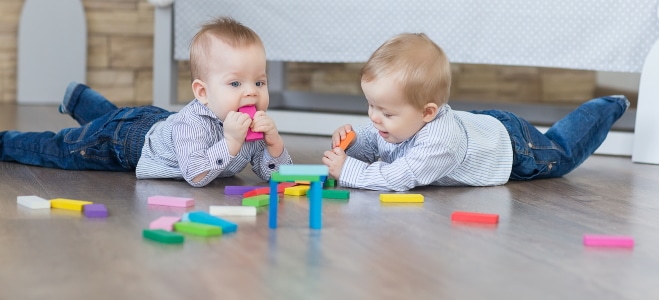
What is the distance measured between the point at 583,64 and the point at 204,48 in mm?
1146

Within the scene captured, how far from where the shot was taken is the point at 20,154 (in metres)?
1.76

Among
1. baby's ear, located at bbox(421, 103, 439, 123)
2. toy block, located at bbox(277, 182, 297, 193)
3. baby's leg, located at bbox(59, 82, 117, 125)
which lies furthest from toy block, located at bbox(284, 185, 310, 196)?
baby's leg, located at bbox(59, 82, 117, 125)

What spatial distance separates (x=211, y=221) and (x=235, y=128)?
31 centimetres

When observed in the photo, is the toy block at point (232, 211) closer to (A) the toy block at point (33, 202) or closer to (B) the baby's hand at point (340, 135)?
(A) the toy block at point (33, 202)

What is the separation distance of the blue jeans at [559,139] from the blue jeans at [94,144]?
0.68m

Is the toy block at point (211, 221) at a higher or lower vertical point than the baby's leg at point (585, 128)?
lower

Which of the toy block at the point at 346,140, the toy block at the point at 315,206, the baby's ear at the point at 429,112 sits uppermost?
the baby's ear at the point at 429,112

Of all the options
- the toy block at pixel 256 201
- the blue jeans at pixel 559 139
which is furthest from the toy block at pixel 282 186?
the blue jeans at pixel 559 139

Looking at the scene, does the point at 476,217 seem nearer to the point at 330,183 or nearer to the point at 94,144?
the point at 330,183

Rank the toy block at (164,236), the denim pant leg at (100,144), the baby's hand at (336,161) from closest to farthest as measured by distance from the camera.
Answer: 1. the toy block at (164,236)
2. the baby's hand at (336,161)
3. the denim pant leg at (100,144)

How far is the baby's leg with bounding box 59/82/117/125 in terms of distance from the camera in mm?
1912

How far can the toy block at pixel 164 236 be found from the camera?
1088 millimetres

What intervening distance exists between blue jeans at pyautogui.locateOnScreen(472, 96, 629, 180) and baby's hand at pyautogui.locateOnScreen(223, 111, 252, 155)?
0.54 metres

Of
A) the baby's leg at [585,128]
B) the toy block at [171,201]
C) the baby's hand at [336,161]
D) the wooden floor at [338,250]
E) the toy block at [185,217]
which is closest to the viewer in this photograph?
the wooden floor at [338,250]
